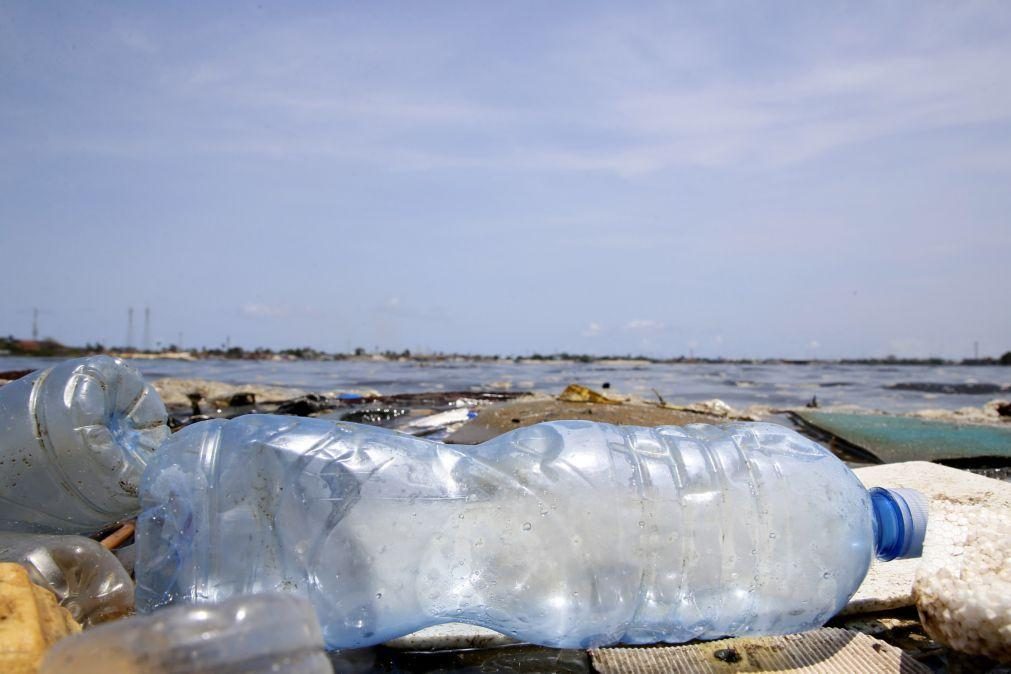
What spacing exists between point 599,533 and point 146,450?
54.6 inches

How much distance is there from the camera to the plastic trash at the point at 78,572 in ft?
5.18

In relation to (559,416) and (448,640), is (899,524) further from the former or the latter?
(559,416)

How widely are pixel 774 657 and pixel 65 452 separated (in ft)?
6.02

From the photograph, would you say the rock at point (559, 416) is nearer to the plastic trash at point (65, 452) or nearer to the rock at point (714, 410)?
the rock at point (714, 410)

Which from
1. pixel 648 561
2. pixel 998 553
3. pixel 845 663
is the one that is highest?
pixel 998 553

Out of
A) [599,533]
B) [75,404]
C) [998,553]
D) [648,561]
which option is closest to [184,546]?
[75,404]

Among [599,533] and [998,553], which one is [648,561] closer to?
[599,533]

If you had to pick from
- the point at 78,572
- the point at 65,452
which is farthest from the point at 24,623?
the point at 65,452

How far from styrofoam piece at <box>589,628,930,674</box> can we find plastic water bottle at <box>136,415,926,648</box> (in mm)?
70

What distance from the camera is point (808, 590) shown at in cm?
169

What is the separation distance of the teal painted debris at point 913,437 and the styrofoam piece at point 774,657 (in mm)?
2932

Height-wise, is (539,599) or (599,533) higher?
(599,533)

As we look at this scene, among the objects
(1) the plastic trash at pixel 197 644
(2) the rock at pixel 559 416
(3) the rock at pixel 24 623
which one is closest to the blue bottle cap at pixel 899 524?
(1) the plastic trash at pixel 197 644

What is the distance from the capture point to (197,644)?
2.78ft
